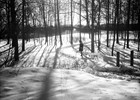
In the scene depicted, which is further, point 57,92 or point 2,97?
point 57,92

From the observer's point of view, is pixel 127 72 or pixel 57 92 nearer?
pixel 57 92

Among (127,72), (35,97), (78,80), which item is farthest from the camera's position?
(127,72)

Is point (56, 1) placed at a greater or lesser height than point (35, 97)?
greater

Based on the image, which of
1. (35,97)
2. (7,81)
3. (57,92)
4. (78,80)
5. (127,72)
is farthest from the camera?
(127,72)

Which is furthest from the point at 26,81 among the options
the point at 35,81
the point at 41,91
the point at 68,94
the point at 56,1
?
the point at 56,1

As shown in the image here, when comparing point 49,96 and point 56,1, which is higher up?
point 56,1

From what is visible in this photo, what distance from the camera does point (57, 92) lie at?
5488 millimetres

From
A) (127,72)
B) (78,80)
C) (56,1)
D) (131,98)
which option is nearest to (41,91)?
(78,80)

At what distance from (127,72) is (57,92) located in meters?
7.38

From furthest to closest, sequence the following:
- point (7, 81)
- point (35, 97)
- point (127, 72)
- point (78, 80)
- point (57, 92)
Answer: point (127, 72)
point (78, 80)
point (7, 81)
point (57, 92)
point (35, 97)

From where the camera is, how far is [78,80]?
731 centimetres

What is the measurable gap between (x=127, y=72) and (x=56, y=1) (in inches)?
803

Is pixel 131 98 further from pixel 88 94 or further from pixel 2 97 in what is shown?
pixel 2 97

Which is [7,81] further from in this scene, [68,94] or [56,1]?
[56,1]
